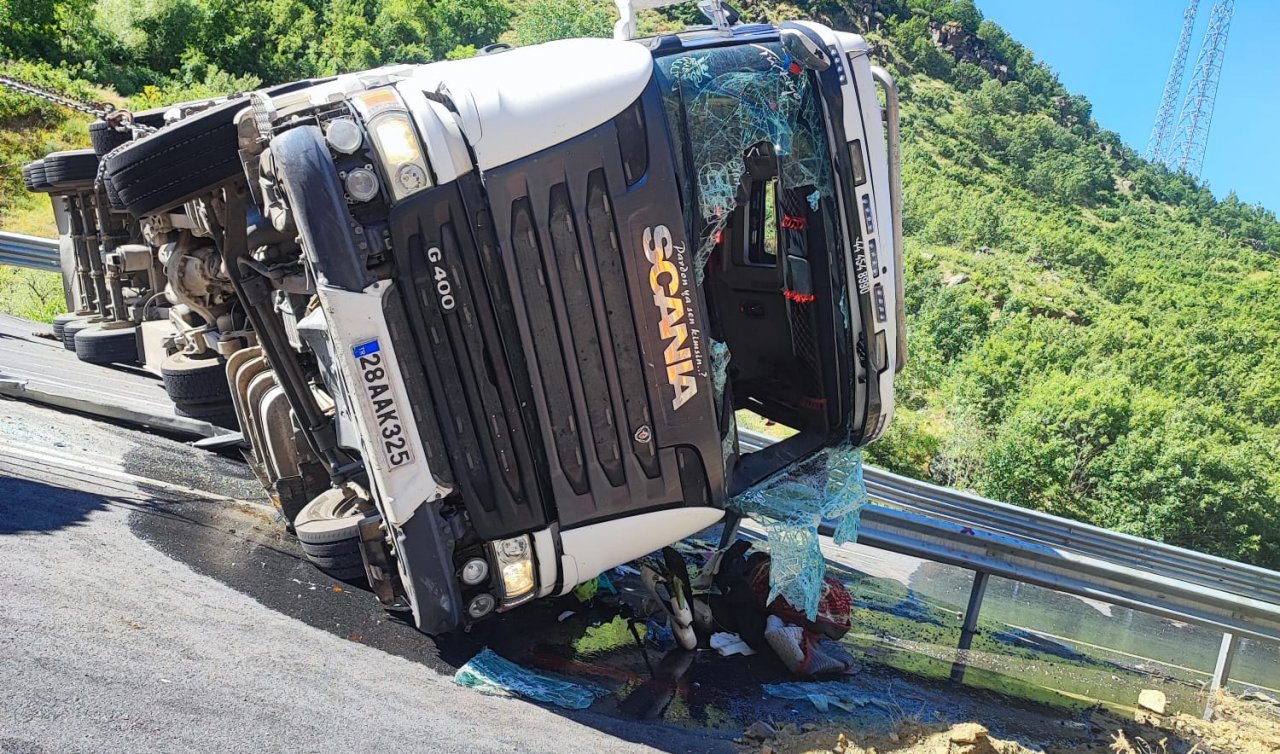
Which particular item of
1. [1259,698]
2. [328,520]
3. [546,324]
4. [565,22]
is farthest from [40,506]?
[565,22]

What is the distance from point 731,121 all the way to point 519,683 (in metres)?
2.56

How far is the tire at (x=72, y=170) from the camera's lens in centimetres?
693

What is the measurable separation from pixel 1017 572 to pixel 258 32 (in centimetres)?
3806

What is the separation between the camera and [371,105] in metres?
3.47

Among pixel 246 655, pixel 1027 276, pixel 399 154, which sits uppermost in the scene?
pixel 399 154

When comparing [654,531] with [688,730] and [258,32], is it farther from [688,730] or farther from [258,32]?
[258,32]

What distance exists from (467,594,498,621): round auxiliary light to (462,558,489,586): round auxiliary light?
68mm

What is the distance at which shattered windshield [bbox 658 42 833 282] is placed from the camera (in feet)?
12.9

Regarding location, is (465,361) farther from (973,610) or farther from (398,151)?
(973,610)

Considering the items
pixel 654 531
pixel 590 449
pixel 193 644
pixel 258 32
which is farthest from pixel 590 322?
pixel 258 32

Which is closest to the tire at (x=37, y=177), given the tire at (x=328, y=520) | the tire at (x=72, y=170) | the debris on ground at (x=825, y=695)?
the tire at (x=72, y=170)

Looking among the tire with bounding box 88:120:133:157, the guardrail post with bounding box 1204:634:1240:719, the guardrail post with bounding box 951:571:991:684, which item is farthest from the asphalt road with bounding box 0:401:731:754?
the guardrail post with bounding box 1204:634:1240:719

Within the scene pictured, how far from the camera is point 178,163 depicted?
382 cm

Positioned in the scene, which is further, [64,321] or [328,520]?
[64,321]
